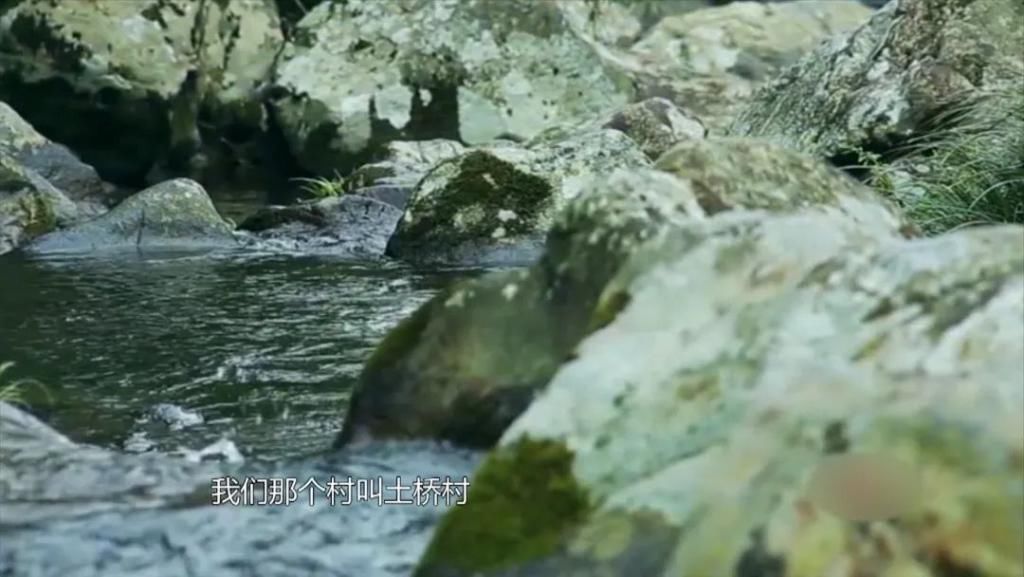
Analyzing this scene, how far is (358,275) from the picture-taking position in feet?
27.3

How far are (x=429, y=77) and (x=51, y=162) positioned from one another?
12.1 ft

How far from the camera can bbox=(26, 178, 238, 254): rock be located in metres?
9.36

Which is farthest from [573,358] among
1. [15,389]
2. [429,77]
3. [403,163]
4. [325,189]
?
[429,77]

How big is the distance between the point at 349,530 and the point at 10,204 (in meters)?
7.07

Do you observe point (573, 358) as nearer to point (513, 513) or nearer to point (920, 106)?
point (513, 513)

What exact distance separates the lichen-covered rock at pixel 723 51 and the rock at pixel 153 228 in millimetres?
5849

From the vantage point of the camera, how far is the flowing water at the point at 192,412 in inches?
129

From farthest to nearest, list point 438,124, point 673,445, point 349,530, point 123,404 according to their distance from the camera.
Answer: point 438,124
point 123,404
point 349,530
point 673,445

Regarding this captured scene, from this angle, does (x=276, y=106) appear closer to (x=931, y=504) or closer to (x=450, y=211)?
(x=450, y=211)

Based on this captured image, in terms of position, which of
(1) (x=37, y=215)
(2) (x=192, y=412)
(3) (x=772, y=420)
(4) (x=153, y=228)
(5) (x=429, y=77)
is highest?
(3) (x=772, y=420)

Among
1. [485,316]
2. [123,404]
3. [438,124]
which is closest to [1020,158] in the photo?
[485,316]

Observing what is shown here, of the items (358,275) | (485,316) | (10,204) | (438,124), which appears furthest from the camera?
(438,124)

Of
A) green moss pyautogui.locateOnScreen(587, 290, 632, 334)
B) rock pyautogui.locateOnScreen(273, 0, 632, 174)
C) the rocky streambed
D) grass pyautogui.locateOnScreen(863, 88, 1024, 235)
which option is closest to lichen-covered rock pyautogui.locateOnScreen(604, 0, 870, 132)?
rock pyautogui.locateOnScreen(273, 0, 632, 174)

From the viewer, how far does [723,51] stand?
16.7 m
